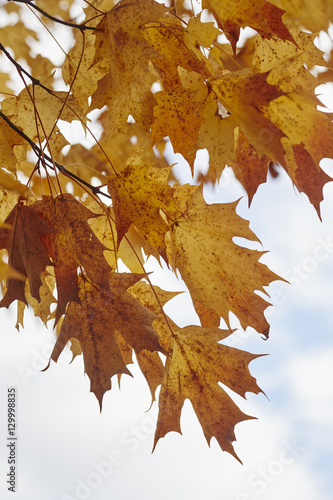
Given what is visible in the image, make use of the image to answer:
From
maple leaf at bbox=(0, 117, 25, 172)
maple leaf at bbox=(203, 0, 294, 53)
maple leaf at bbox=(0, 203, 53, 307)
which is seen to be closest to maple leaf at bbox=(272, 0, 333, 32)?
maple leaf at bbox=(203, 0, 294, 53)

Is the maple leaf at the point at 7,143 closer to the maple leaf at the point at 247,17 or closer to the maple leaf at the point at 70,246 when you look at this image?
the maple leaf at the point at 70,246

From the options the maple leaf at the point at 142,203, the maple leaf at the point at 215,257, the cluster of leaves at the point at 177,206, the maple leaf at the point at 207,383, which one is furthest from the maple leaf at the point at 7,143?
the maple leaf at the point at 207,383

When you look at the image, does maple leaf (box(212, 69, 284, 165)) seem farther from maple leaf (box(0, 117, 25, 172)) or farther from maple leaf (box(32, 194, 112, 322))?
maple leaf (box(0, 117, 25, 172))

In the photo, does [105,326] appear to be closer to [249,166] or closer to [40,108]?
[249,166]

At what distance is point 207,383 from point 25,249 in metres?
0.44

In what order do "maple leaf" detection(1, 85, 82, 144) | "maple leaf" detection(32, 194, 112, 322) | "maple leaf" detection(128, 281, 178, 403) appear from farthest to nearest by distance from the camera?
"maple leaf" detection(1, 85, 82, 144)
"maple leaf" detection(128, 281, 178, 403)
"maple leaf" detection(32, 194, 112, 322)

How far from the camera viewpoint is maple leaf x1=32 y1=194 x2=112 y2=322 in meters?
0.89

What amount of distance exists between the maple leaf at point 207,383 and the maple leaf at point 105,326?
4.8 inches

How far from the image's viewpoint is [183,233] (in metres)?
0.98

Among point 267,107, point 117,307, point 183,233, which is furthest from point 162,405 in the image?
point 267,107

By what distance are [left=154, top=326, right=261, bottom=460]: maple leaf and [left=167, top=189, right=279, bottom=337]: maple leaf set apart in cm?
7

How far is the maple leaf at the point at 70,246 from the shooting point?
89 centimetres

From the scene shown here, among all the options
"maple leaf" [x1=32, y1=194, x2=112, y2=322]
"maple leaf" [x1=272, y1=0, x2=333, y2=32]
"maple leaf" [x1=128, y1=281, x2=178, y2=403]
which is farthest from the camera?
"maple leaf" [x1=272, y1=0, x2=333, y2=32]

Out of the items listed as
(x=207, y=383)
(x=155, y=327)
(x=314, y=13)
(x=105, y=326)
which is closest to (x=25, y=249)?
(x=105, y=326)
